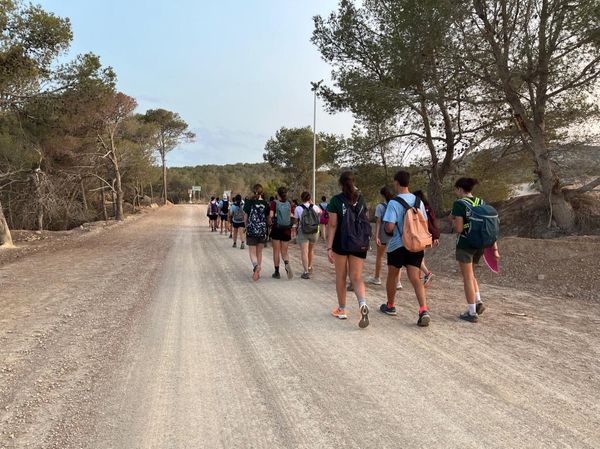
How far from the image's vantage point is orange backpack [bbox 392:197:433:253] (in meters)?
5.22

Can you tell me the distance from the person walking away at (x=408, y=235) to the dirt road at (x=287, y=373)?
525 millimetres

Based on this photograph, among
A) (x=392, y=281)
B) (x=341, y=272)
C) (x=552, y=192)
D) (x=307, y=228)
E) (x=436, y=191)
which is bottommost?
(x=392, y=281)

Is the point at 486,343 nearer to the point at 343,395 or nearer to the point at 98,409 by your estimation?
the point at 343,395

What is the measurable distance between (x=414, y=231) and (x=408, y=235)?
0.28ft

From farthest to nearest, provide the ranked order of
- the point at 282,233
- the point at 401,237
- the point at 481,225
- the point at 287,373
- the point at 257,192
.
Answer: the point at 257,192 → the point at 282,233 → the point at 481,225 → the point at 401,237 → the point at 287,373

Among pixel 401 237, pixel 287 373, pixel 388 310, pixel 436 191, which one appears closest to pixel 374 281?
pixel 388 310

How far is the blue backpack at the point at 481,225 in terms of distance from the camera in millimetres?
5480

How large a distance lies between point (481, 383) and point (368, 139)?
17.0 meters

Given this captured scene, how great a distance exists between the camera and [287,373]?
13.0 feet

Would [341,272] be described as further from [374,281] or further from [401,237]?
[374,281]

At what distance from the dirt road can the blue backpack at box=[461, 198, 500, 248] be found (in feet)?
3.46

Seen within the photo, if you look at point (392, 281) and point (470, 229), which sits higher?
point (470, 229)

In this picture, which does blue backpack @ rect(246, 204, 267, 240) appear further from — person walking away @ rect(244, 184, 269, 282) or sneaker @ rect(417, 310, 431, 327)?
sneaker @ rect(417, 310, 431, 327)

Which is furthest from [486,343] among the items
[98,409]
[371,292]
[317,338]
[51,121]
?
[51,121]
